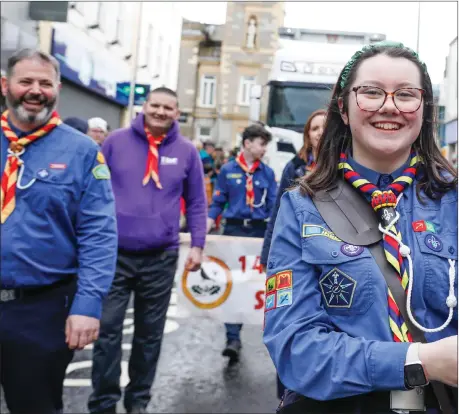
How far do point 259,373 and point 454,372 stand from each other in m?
3.95

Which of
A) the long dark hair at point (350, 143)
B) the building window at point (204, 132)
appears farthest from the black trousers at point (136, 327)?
the building window at point (204, 132)

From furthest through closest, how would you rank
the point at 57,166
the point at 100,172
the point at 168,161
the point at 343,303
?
the point at 168,161
the point at 100,172
the point at 57,166
the point at 343,303

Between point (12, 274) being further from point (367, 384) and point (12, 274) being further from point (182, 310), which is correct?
point (182, 310)

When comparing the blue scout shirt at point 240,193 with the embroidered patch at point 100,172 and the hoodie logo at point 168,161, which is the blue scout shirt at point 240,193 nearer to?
the hoodie logo at point 168,161

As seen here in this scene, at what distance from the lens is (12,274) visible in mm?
2822

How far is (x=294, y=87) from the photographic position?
12539 mm

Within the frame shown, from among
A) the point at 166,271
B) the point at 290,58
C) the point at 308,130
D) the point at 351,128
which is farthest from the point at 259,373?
the point at 290,58

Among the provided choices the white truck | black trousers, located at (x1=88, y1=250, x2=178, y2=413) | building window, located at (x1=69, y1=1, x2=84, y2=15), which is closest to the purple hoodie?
black trousers, located at (x1=88, y1=250, x2=178, y2=413)

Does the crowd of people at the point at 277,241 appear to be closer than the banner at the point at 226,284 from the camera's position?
Yes

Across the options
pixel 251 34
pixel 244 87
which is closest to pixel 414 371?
pixel 244 87

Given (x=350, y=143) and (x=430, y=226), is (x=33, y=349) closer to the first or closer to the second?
(x=350, y=143)

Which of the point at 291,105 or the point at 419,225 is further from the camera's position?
the point at 291,105

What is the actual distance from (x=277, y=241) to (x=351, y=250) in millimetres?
241

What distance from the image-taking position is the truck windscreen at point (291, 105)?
12477 mm
